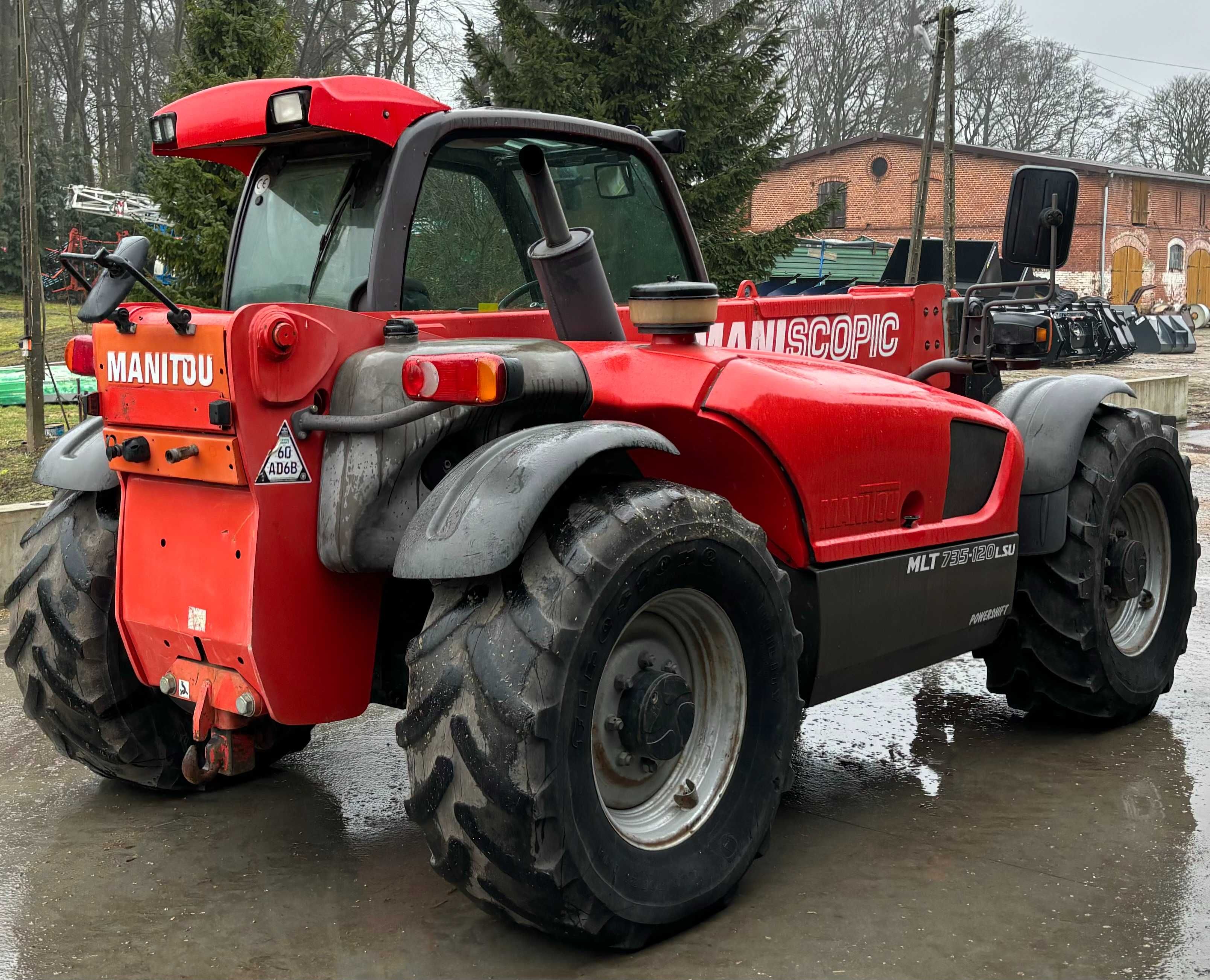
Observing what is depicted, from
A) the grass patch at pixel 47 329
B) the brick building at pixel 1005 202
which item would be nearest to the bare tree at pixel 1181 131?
the brick building at pixel 1005 202

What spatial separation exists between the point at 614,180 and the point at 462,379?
1.62 meters

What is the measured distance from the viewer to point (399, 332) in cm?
360

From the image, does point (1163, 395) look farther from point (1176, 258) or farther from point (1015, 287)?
point (1176, 258)

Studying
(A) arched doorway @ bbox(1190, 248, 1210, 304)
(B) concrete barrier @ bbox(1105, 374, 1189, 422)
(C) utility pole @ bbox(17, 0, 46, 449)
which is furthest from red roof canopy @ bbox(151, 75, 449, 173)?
(A) arched doorway @ bbox(1190, 248, 1210, 304)

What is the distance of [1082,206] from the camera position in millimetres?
42125

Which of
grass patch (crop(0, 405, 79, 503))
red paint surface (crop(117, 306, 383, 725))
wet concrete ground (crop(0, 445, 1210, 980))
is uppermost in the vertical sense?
red paint surface (crop(117, 306, 383, 725))

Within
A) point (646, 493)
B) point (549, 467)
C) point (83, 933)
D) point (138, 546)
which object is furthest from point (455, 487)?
point (83, 933)

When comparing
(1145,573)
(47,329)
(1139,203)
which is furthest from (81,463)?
(1139,203)

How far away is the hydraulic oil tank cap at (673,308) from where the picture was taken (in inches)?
150

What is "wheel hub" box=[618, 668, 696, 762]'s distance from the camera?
3.41m

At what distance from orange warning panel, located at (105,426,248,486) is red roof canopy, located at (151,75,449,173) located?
923 mm

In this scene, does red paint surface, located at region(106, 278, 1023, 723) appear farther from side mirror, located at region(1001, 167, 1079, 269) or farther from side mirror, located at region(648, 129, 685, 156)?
side mirror, located at region(648, 129, 685, 156)

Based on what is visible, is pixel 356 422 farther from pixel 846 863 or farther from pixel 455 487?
pixel 846 863

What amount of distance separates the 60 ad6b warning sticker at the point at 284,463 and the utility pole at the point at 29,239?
30.2 ft
